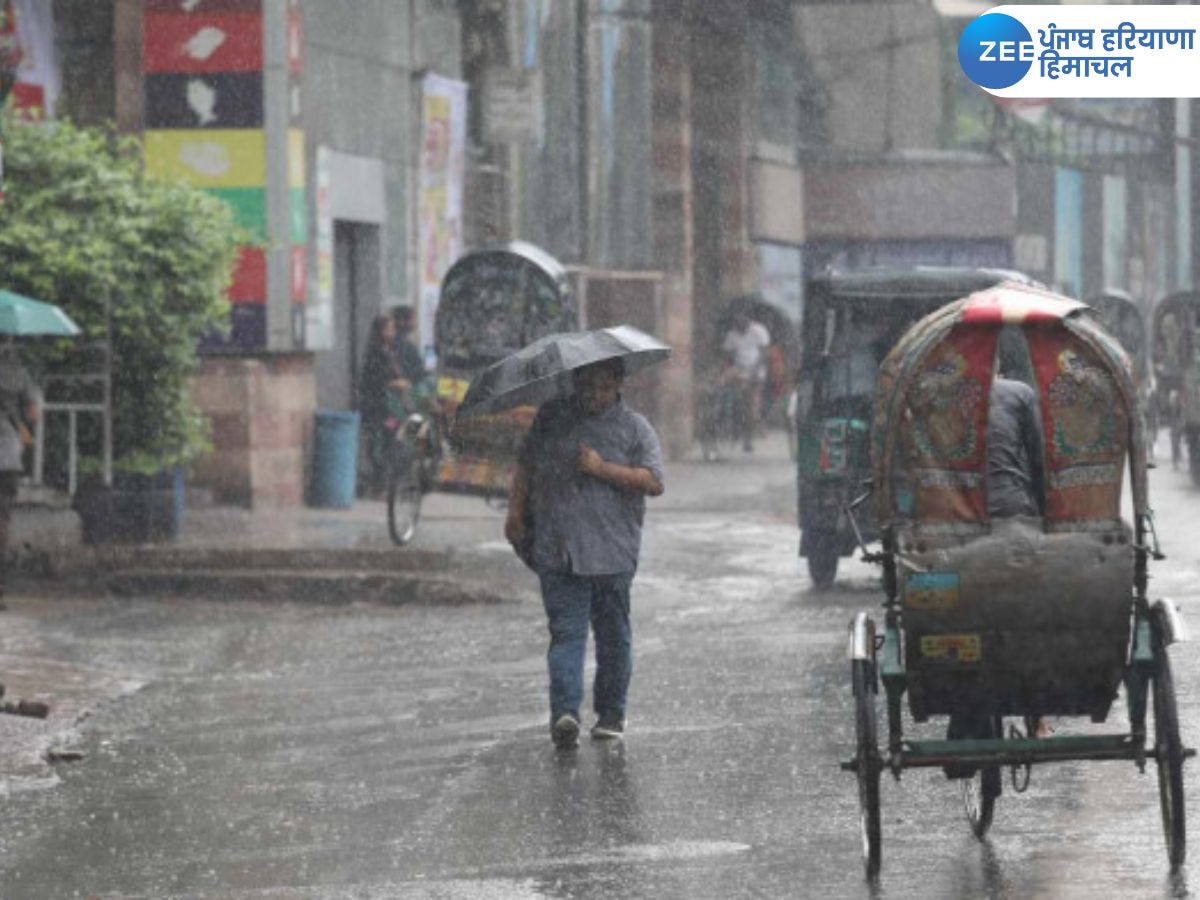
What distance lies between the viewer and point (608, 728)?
12.3 m

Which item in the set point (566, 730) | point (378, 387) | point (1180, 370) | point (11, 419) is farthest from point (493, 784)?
point (1180, 370)

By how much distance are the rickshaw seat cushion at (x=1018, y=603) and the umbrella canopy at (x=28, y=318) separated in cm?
1007

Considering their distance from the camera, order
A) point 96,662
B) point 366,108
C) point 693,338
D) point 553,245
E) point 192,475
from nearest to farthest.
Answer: point 96,662 < point 192,475 < point 366,108 < point 553,245 < point 693,338

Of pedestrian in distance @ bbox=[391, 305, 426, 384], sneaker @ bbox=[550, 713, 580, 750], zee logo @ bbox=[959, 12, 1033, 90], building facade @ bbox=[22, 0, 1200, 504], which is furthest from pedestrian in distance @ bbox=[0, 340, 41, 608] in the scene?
pedestrian in distance @ bbox=[391, 305, 426, 384]

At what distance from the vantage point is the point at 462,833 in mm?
10047

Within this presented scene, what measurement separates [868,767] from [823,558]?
10638 millimetres

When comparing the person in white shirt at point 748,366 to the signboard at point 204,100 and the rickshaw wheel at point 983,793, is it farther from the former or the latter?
the rickshaw wheel at point 983,793

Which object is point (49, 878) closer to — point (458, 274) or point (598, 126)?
point (458, 274)

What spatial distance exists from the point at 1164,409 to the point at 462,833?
88.3 ft

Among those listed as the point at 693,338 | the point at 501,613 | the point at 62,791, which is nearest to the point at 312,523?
the point at 501,613

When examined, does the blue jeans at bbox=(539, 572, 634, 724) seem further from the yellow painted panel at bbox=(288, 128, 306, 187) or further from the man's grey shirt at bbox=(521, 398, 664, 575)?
the yellow painted panel at bbox=(288, 128, 306, 187)

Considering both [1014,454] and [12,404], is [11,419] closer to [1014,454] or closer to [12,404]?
[12,404]

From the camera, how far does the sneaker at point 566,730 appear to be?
12023 mm

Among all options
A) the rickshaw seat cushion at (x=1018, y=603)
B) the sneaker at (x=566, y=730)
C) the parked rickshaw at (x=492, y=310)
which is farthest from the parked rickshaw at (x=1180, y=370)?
the rickshaw seat cushion at (x=1018, y=603)
